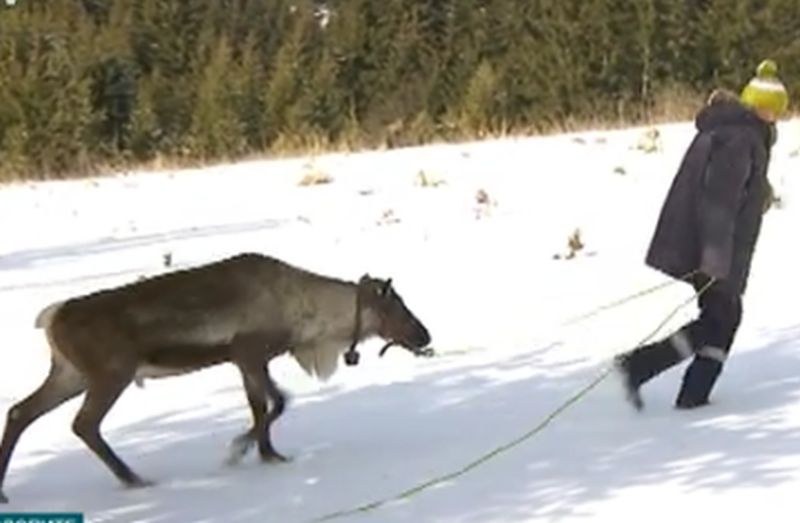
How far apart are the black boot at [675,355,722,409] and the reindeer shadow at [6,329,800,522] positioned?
2.9 inches

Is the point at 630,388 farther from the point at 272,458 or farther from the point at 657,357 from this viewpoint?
the point at 272,458

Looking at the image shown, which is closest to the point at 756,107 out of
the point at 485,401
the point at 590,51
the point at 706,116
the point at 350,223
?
the point at 706,116

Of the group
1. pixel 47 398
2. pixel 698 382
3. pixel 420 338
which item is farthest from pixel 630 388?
pixel 47 398

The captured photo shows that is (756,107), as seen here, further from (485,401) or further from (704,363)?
(485,401)

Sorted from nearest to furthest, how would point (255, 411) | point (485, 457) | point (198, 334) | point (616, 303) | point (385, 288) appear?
point (485, 457), point (198, 334), point (255, 411), point (385, 288), point (616, 303)

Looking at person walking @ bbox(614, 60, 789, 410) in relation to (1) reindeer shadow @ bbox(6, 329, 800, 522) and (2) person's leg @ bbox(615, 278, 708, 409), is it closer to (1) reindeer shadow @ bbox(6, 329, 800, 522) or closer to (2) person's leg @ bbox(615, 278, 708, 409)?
(2) person's leg @ bbox(615, 278, 708, 409)

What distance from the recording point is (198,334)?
6914 millimetres

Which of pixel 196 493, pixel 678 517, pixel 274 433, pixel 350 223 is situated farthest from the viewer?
pixel 350 223

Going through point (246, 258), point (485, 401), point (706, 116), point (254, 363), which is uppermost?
point (706, 116)

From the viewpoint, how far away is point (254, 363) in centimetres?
702

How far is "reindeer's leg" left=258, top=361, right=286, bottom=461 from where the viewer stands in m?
7.07

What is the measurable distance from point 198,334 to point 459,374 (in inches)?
84.2

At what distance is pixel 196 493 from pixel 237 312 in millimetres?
834

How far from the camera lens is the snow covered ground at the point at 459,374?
20.6 ft
